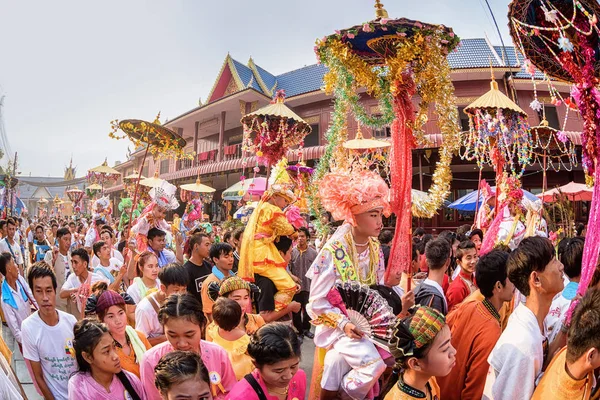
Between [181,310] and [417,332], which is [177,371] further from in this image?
[417,332]

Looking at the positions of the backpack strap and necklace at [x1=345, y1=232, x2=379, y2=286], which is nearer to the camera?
the backpack strap

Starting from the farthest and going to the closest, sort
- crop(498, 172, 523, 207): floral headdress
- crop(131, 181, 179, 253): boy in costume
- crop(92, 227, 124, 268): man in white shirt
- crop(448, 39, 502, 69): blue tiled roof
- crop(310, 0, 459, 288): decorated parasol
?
crop(448, 39, 502, 69): blue tiled roof → crop(498, 172, 523, 207): floral headdress → crop(131, 181, 179, 253): boy in costume → crop(92, 227, 124, 268): man in white shirt → crop(310, 0, 459, 288): decorated parasol

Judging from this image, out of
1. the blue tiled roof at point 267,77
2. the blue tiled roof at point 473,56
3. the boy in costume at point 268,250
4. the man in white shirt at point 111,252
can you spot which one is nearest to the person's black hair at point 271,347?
the boy in costume at point 268,250

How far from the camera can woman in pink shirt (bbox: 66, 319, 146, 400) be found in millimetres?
2531

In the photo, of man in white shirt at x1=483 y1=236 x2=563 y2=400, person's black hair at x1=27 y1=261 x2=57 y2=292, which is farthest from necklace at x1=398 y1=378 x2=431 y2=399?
person's black hair at x1=27 y1=261 x2=57 y2=292

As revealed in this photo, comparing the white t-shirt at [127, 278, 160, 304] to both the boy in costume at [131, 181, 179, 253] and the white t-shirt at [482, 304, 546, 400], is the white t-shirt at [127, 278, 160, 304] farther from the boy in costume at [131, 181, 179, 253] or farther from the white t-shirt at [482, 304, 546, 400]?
the white t-shirt at [482, 304, 546, 400]

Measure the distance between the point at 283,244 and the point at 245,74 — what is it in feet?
61.1

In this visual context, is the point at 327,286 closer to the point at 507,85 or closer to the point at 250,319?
the point at 250,319

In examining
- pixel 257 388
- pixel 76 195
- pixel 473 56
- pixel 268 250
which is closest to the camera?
pixel 257 388

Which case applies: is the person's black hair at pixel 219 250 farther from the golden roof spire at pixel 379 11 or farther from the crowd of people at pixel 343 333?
the golden roof spire at pixel 379 11

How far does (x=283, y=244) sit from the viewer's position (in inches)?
224

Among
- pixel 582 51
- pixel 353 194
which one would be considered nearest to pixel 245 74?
pixel 353 194

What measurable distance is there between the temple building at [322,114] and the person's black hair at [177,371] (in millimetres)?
11926

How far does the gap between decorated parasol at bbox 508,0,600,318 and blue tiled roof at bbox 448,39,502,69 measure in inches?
561
